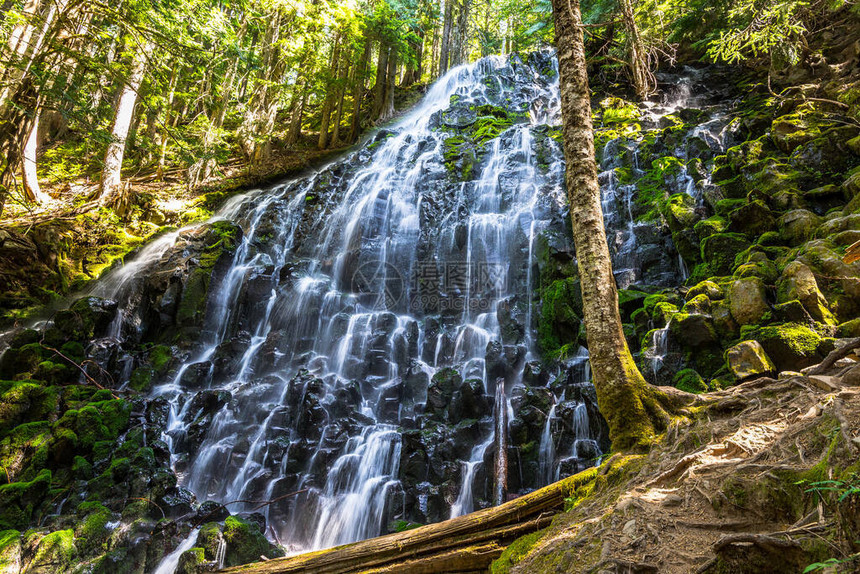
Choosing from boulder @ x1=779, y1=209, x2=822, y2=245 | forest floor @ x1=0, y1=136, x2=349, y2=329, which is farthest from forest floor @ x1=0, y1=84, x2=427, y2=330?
boulder @ x1=779, y1=209, x2=822, y2=245

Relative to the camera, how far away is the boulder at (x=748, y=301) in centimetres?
589

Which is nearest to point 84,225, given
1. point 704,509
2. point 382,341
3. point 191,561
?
point 382,341

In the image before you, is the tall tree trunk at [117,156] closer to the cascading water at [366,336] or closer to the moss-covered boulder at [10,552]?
the cascading water at [366,336]

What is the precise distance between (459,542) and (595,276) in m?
2.55

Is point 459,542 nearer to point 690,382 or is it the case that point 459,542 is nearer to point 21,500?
point 690,382

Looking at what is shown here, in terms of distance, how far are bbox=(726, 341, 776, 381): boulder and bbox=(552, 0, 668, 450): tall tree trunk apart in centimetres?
193

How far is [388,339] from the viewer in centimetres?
1108

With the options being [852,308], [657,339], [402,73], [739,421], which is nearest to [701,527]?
[739,421]

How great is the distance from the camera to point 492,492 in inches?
270

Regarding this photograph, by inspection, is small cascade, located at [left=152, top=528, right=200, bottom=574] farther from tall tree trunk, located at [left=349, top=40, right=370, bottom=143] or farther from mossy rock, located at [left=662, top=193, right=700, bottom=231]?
tall tree trunk, located at [left=349, top=40, right=370, bottom=143]

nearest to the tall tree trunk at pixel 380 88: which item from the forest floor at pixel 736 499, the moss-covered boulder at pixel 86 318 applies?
the moss-covered boulder at pixel 86 318

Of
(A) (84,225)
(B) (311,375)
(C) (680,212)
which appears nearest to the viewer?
(C) (680,212)

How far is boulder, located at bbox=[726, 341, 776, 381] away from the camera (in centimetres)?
482

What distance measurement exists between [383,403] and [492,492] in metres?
3.41
